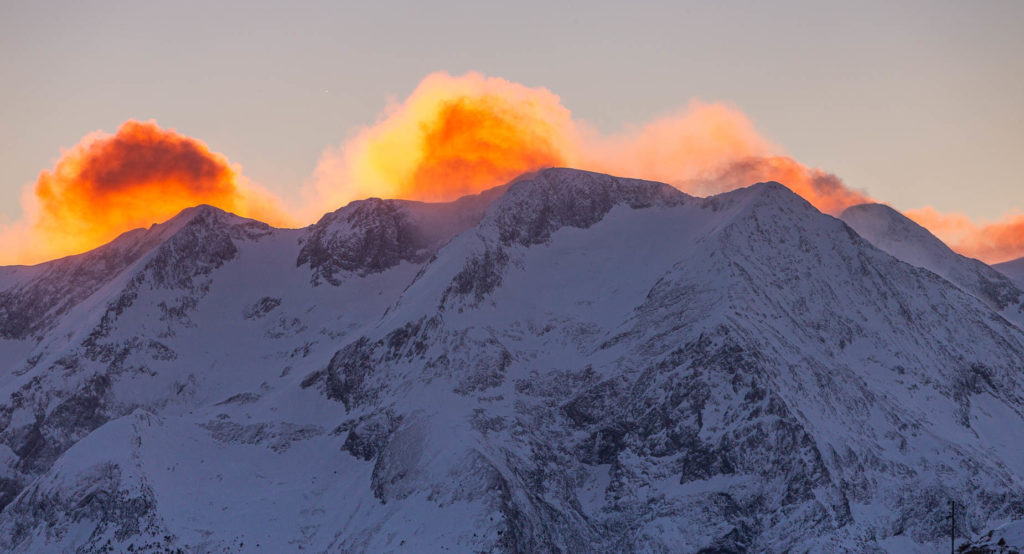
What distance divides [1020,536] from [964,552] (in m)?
7.71

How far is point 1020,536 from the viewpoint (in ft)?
402

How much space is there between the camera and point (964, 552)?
12938cm
